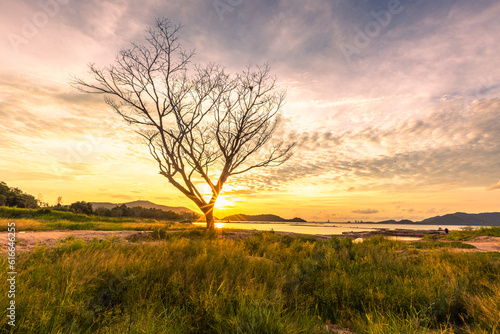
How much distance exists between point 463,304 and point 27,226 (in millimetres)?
18410

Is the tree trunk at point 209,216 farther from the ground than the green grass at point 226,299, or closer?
farther from the ground

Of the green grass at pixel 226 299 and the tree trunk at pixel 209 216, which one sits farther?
the tree trunk at pixel 209 216

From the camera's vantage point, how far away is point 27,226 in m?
13.0

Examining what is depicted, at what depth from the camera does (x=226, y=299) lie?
3.99 meters

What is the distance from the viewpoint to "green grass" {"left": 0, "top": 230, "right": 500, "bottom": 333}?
3.21m

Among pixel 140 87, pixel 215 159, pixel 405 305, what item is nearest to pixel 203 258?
pixel 405 305

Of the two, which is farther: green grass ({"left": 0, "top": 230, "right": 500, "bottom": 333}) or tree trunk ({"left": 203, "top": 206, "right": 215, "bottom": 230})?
tree trunk ({"left": 203, "top": 206, "right": 215, "bottom": 230})

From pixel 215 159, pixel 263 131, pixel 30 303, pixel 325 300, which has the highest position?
pixel 263 131

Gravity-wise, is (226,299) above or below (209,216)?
below

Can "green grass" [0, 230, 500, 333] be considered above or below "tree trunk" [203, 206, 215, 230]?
below

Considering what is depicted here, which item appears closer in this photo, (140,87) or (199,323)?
(199,323)

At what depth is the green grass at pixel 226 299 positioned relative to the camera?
321cm

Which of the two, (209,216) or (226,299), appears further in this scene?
(209,216)

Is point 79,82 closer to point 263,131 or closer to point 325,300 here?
point 263,131
